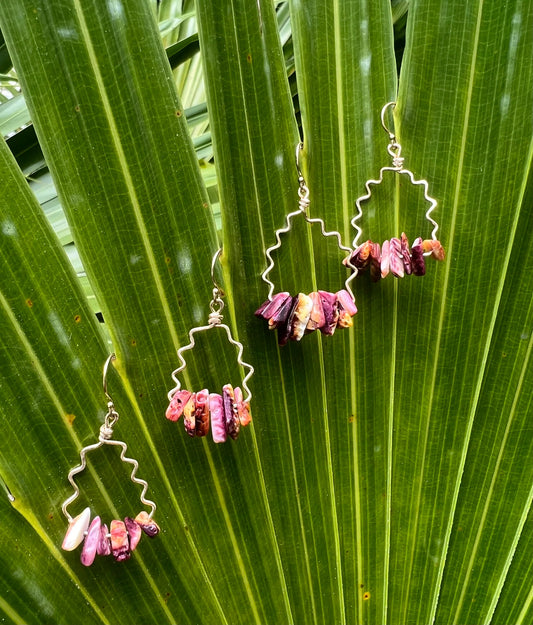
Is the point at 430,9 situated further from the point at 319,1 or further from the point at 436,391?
the point at 436,391

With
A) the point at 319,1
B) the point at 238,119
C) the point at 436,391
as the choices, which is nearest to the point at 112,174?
the point at 238,119

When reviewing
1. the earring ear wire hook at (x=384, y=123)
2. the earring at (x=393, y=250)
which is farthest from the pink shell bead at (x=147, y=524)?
the earring ear wire hook at (x=384, y=123)

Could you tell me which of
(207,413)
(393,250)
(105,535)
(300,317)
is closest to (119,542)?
(105,535)

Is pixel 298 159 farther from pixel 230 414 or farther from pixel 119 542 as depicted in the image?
pixel 119 542

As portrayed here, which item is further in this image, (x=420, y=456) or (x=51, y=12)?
(x=420, y=456)

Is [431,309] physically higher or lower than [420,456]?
higher

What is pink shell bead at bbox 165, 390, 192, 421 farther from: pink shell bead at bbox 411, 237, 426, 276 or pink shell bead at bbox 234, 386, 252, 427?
pink shell bead at bbox 411, 237, 426, 276

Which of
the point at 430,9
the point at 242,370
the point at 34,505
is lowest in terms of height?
the point at 34,505
